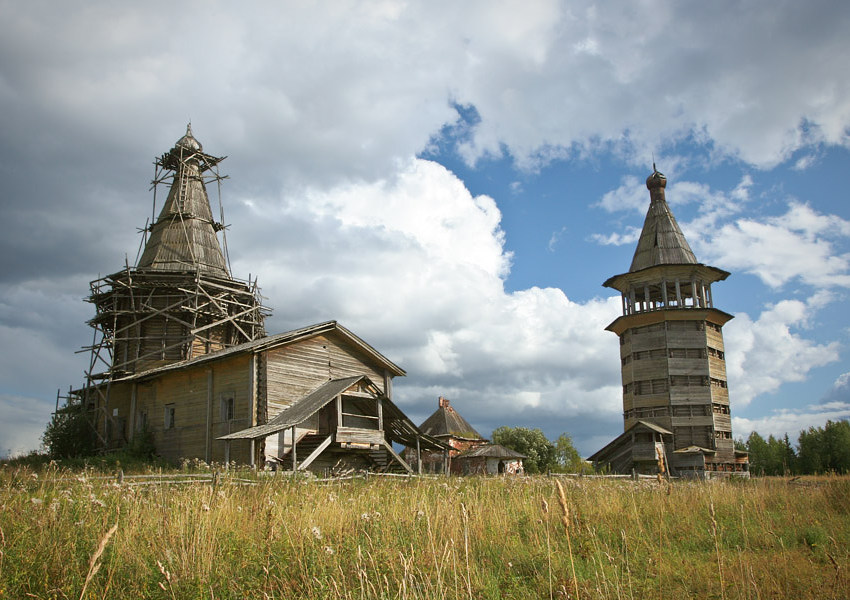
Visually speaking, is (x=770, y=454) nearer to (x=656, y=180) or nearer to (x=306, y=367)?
(x=656, y=180)

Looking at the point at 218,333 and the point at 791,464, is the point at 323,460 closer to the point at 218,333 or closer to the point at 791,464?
the point at 218,333

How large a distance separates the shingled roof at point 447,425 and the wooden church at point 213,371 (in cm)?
1656

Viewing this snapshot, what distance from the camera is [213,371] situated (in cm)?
2747

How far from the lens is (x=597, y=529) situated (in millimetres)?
8422

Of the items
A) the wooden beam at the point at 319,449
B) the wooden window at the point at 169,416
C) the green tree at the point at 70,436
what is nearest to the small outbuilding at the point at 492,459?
the wooden window at the point at 169,416

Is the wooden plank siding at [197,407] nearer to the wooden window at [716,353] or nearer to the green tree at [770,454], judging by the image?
the wooden window at [716,353]

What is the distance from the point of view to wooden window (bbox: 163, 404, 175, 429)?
2906 cm

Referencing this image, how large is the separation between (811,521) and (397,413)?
17.9m

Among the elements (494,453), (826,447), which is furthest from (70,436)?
(826,447)

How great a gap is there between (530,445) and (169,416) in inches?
1108

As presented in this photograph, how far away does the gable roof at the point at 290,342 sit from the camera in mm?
25411

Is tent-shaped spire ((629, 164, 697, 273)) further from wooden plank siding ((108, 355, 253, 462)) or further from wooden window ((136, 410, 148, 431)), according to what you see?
wooden window ((136, 410, 148, 431))

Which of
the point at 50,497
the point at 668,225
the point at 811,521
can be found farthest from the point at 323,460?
the point at 668,225

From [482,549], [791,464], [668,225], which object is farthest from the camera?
[791,464]
